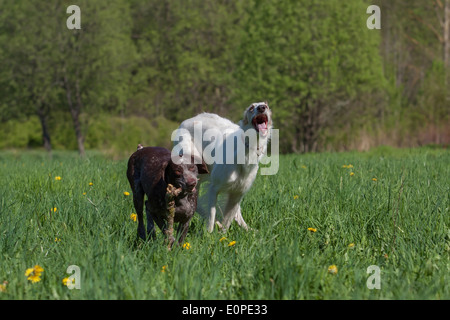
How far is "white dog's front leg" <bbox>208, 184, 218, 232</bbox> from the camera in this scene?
472 centimetres

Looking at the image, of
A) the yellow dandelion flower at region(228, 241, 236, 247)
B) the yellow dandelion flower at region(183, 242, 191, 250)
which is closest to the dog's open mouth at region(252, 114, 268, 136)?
the yellow dandelion flower at region(228, 241, 236, 247)

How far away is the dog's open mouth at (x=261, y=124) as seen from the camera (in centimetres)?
425

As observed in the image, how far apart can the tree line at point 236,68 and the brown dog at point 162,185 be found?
42.5 feet

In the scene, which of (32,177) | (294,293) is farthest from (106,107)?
(294,293)

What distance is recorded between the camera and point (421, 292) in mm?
2543

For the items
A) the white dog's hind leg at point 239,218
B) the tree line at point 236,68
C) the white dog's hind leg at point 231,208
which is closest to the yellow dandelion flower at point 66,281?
the white dog's hind leg at point 239,218

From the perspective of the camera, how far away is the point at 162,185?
3.32 metres

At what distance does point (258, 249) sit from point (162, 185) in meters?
0.82

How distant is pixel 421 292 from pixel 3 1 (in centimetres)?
2797

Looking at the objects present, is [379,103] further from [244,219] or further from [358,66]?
[244,219]
